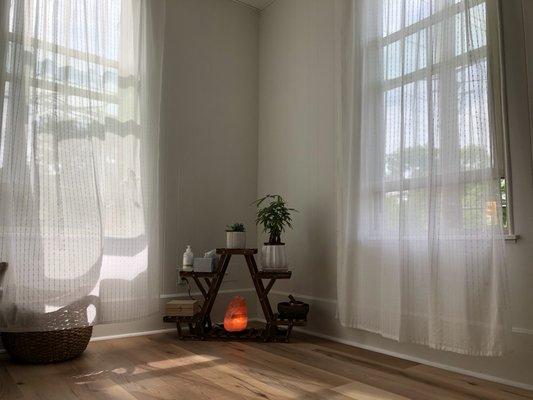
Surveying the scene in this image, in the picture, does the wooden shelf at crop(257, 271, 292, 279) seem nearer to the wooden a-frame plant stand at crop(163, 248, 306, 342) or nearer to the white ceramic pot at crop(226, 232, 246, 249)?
the wooden a-frame plant stand at crop(163, 248, 306, 342)

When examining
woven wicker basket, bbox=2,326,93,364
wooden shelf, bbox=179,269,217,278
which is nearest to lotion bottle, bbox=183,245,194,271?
wooden shelf, bbox=179,269,217,278

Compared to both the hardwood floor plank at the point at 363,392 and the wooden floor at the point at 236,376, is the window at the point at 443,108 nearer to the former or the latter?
the wooden floor at the point at 236,376

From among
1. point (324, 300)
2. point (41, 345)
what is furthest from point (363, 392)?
point (41, 345)

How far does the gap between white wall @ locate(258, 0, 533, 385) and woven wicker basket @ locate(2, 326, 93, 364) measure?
152 cm

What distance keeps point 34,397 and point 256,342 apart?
131 cm

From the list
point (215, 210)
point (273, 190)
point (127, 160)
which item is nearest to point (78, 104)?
point (127, 160)

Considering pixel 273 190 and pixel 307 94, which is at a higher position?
pixel 307 94

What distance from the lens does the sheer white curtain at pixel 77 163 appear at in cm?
229

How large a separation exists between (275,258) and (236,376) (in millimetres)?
936

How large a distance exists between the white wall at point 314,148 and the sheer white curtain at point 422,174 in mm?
99

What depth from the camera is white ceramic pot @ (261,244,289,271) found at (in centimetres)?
282

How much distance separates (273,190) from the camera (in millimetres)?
3428

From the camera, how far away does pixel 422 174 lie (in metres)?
2.22

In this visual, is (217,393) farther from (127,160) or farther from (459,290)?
(127,160)
